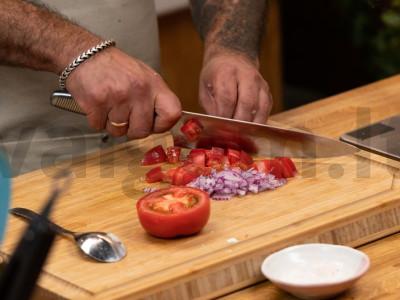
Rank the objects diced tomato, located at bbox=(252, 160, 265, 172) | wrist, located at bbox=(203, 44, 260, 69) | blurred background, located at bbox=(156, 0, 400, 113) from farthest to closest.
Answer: blurred background, located at bbox=(156, 0, 400, 113)
wrist, located at bbox=(203, 44, 260, 69)
diced tomato, located at bbox=(252, 160, 265, 172)

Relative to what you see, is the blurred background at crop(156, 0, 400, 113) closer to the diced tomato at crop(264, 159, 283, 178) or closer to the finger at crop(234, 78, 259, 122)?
the finger at crop(234, 78, 259, 122)

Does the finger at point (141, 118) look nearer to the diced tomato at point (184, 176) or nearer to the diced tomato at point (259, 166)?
the diced tomato at point (184, 176)

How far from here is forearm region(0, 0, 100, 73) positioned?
6.27ft

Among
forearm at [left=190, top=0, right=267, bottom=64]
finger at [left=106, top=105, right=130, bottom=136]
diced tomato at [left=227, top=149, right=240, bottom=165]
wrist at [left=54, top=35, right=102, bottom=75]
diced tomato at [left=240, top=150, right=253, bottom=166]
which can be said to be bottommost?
diced tomato at [left=240, top=150, right=253, bottom=166]

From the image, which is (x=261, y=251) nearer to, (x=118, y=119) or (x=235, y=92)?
(x=118, y=119)

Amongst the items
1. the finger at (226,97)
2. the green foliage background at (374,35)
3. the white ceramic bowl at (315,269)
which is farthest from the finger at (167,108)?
the green foliage background at (374,35)

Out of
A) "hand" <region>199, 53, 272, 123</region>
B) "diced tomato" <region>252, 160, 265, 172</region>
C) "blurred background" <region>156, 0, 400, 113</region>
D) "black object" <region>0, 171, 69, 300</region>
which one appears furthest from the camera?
"blurred background" <region>156, 0, 400, 113</region>

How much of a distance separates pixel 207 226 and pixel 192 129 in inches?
14.9

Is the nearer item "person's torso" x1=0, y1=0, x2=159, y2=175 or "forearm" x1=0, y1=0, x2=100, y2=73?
"forearm" x1=0, y1=0, x2=100, y2=73

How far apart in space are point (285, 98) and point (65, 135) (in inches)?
113

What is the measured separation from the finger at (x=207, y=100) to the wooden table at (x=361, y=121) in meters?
0.22

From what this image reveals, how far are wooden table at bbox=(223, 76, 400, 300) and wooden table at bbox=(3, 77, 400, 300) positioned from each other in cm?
2

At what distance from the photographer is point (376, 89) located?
238 centimetres

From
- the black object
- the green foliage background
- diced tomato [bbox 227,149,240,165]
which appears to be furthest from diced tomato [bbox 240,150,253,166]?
the green foliage background
